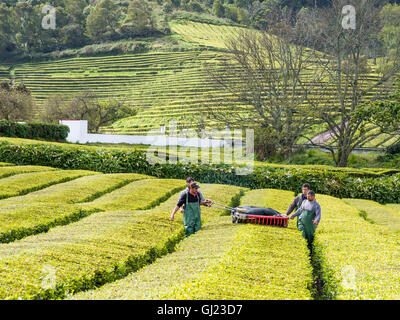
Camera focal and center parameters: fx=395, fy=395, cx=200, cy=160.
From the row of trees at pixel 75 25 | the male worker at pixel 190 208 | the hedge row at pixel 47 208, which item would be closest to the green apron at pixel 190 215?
the male worker at pixel 190 208

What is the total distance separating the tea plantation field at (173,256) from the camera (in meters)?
4.70

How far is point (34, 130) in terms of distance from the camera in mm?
26875

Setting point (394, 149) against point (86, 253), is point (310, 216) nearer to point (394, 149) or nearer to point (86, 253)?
point (86, 253)

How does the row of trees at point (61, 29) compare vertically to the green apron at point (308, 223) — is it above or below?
above

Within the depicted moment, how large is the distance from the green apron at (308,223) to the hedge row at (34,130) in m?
21.9

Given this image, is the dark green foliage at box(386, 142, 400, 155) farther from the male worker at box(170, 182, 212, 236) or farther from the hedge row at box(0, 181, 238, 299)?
the male worker at box(170, 182, 212, 236)

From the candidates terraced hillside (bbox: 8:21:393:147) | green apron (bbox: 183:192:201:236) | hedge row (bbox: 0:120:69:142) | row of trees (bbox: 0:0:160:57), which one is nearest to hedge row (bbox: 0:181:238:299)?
green apron (bbox: 183:192:201:236)

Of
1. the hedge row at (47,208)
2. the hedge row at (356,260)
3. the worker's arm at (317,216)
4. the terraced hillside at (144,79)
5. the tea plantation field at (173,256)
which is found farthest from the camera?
the terraced hillside at (144,79)

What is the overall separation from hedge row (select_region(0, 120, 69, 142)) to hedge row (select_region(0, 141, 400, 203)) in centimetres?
700

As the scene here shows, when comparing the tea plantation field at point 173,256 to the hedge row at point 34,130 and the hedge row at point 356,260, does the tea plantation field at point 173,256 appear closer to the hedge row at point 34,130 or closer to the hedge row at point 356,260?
the hedge row at point 356,260

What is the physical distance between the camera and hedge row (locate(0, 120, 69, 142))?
81.6 feet

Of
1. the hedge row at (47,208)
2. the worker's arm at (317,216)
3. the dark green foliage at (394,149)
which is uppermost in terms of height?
the worker's arm at (317,216)

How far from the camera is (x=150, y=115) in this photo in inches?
2067

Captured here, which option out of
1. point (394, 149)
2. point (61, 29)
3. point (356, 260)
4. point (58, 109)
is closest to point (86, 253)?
point (356, 260)
